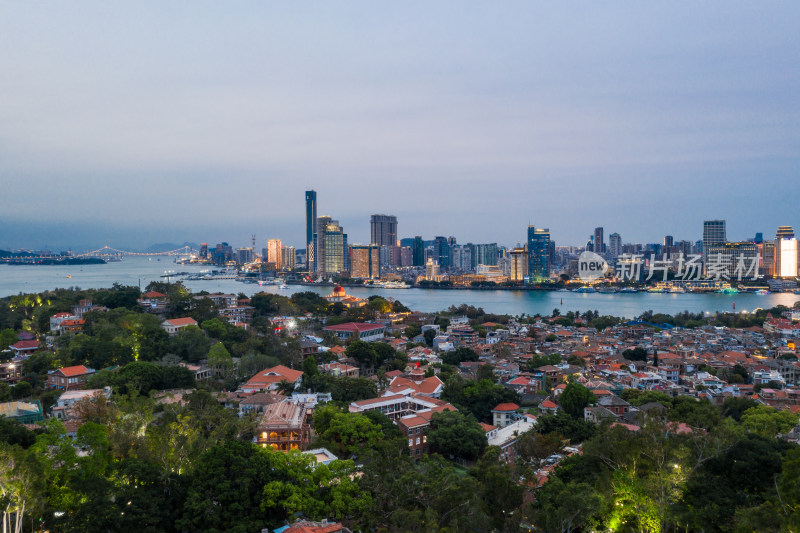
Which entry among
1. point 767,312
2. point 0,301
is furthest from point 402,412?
point 767,312

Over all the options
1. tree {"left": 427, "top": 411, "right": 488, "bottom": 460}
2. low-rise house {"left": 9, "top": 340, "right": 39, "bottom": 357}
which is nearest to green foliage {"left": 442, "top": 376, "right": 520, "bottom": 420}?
tree {"left": 427, "top": 411, "right": 488, "bottom": 460}

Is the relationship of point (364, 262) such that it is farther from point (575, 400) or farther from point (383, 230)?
point (575, 400)

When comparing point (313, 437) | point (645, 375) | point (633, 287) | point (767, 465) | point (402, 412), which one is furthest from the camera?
point (633, 287)

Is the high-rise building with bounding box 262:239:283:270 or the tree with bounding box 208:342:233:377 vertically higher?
the high-rise building with bounding box 262:239:283:270

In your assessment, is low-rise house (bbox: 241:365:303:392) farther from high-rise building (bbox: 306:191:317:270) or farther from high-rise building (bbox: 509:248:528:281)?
high-rise building (bbox: 306:191:317:270)

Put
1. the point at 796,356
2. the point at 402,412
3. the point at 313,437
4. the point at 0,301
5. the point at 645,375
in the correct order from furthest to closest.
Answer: the point at 0,301 < the point at 796,356 < the point at 645,375 < the point at 402,412 < the point at 313,437

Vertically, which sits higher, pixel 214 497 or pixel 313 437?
pixel 214 497

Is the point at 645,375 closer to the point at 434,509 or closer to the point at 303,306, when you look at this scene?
the point at 434,509
